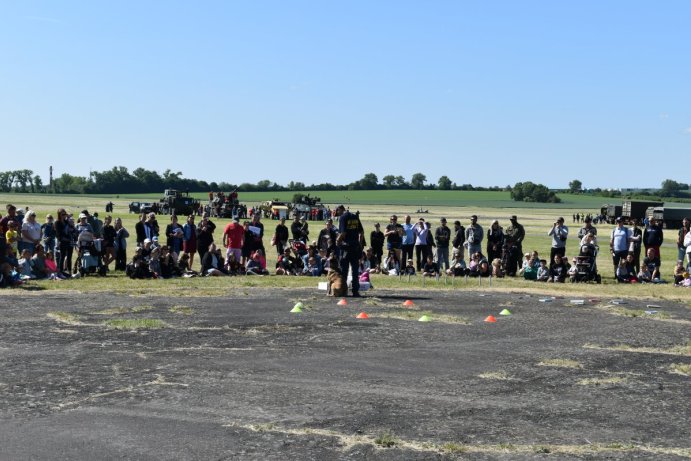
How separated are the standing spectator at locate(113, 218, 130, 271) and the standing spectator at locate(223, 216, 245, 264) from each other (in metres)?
2.63

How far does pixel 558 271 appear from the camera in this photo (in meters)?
23.2

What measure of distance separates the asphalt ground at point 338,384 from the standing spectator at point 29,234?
17.6 feet

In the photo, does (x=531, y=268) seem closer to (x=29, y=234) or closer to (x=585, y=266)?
(x=585, y=266)

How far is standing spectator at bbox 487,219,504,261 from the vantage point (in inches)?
955

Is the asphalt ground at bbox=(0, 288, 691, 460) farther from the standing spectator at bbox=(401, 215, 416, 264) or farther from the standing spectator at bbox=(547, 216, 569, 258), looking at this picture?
the standing spectator at bbox=(401, 215, 416, 264)

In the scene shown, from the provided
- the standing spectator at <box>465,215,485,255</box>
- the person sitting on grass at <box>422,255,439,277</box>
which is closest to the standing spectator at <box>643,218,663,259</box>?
the standing spectator at <box>465,215,485,255</box>

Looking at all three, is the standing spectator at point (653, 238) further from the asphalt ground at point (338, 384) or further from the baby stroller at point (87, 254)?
the baby stroller at point (87, 254)

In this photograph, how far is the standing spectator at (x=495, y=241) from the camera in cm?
2425

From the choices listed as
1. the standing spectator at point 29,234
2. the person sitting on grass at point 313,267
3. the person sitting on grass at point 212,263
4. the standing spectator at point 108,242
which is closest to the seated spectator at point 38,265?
the standing spectator at point 29,234

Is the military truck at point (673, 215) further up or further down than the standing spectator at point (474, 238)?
further down

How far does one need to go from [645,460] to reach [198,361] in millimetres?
5808

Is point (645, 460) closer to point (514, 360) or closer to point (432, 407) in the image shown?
point (432, 407)

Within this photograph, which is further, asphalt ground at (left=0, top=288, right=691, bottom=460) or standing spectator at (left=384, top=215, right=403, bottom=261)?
standing spectator at (left=384, top=215, right=403, bottom=261)

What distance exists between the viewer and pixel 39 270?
21.7 meters
